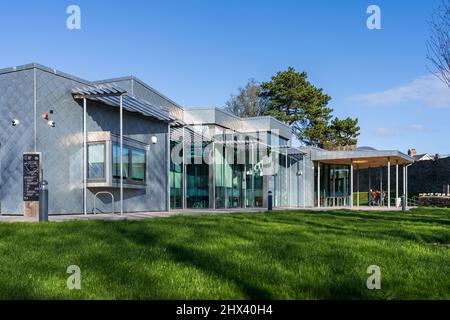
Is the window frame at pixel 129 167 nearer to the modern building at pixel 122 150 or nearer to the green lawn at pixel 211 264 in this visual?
the modern building at pixel 122 150

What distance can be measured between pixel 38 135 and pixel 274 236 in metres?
8.59

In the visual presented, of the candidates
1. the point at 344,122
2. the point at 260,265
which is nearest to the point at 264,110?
the point at 344,122

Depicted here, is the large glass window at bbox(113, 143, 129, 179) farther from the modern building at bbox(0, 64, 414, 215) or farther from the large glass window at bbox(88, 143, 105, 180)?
the large glass window at bbox(88, 143, 105, 180)

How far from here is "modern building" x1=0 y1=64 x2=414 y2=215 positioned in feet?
45.0

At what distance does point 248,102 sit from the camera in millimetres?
58750

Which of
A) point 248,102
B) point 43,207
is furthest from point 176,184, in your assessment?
point 248,102

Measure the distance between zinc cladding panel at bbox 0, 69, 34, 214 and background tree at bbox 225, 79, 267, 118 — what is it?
4450 centimetres

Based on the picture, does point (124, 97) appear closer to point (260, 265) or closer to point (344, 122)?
point (260, 265)

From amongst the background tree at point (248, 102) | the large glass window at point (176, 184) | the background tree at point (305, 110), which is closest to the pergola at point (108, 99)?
the large glass window at point (176, 184)

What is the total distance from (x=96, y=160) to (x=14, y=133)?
2.61m

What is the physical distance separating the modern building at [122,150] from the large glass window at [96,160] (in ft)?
0.10

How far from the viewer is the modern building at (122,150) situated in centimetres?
1373

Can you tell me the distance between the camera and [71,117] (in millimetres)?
14680
